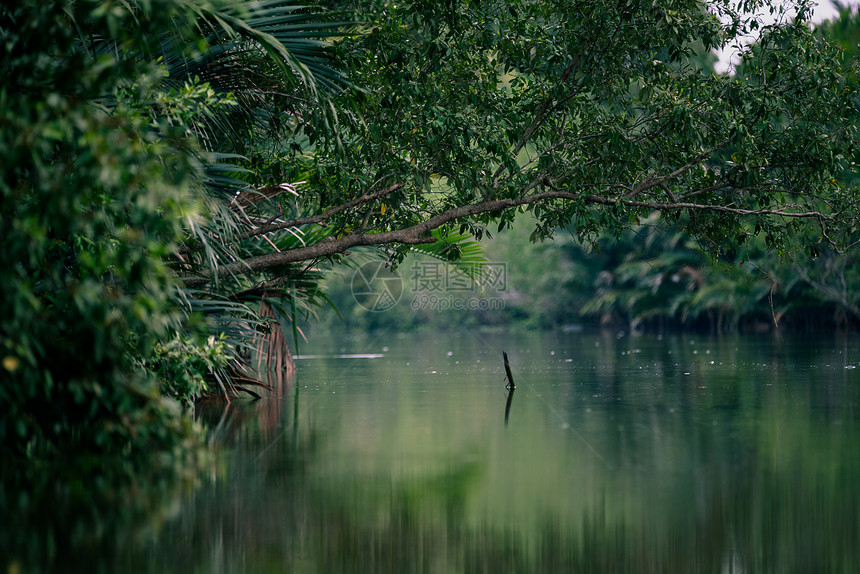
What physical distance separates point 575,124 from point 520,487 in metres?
6.81

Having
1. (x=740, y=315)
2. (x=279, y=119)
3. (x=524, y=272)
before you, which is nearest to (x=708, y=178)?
(x=279, y=119)

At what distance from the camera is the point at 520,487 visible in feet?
20.4

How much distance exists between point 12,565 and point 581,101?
9086 mm

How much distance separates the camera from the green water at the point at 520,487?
455 cm

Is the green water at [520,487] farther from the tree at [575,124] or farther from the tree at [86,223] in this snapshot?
the tree at [575,124]

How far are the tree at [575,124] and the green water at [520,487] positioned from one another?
6.87ft

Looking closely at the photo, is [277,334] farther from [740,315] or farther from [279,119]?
[740,315]

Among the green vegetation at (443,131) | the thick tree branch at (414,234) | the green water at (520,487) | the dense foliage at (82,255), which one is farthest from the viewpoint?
the thick tree branch at (414,234)

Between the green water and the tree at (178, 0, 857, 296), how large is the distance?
6.87ft

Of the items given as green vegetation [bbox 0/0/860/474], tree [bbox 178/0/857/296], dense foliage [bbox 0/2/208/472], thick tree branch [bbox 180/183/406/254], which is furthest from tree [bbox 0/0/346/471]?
tree [bbox 178/0/857/296]

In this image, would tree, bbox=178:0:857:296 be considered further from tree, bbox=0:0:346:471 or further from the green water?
tree, bbox=0:0:346:471

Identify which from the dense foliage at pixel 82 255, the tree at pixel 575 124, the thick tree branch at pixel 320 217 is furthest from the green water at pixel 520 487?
the tree at pixel 575 124

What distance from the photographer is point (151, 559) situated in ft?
14.7

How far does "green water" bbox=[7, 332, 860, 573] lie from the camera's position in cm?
455
